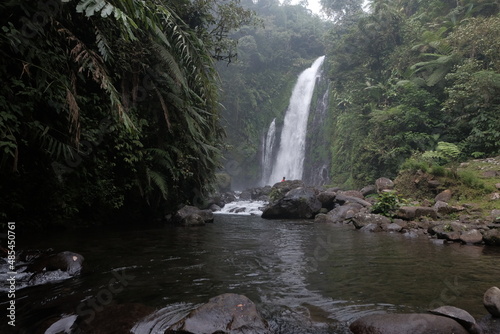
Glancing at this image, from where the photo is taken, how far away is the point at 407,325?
8.27 ft

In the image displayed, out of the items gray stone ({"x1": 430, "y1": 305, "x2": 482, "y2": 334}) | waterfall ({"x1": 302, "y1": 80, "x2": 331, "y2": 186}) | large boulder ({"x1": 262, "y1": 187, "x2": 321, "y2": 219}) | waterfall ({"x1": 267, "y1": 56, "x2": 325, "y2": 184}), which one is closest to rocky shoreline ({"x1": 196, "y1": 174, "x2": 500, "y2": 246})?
large boulder ({"x1": 262, "y1": 187, "x2": 321, "y2": 219})

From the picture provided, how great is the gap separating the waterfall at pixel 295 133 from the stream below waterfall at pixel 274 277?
20516 mm

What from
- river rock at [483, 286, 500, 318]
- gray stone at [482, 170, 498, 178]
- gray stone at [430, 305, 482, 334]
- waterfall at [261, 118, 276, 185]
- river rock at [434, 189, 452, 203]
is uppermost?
waterfall at [261, 118, 276, 185]

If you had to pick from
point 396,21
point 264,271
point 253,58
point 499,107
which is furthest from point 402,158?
point 253,58

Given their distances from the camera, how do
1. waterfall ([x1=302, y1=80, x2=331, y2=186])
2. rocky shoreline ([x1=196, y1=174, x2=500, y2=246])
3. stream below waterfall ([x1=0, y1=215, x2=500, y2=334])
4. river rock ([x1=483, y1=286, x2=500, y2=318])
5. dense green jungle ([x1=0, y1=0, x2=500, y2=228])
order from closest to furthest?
river rock ([x1=483, y1=286, x2=500, y2=318]), stream below waterfall ([x1=0, y1=215, x2=500, y2=334]), dense green jungle ([x1=0, y1=0, x2=500, y2=228]), rocky shoreline ([x1=196, y1=174, x2=500, y2=246]), waterfall ([x1=302, y1=80, x2=331, y2=186])

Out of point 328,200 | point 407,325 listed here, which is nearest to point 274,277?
point 407,325

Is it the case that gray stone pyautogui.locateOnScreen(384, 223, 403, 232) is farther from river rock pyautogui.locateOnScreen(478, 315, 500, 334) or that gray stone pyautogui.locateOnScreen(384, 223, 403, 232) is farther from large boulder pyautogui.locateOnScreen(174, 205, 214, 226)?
river rock pyautogui.locateOnScreen(478, 315, 500, 334)

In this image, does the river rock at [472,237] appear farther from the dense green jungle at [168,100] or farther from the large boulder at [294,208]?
the large boulder at [294,208]

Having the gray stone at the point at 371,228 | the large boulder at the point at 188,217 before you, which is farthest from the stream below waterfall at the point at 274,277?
the large boulder at the point at 188,217

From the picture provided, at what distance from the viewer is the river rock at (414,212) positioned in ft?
29.3

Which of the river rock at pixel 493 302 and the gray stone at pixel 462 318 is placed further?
the river rock at pixel 493 302

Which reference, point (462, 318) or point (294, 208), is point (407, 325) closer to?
point (462, 318)

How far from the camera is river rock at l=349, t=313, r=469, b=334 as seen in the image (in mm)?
2457

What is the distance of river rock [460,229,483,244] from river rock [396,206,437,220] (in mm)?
2191
